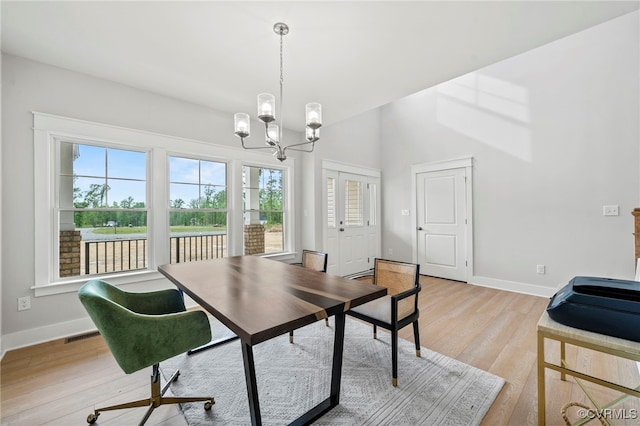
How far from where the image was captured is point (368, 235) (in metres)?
5.21

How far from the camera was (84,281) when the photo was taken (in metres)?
2.59

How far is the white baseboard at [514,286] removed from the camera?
12.0 ft

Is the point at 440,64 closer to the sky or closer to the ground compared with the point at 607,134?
closer to the sky

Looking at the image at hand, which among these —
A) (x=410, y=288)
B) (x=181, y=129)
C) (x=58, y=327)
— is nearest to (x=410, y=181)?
(x=410, y=288)

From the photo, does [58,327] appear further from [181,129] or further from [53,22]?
[53,22]

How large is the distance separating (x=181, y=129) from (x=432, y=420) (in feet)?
12.2

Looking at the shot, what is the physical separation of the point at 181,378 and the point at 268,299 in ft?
3.70

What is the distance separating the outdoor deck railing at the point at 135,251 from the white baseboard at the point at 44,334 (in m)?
0.51

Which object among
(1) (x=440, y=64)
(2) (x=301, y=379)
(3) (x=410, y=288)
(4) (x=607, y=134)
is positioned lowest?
(2) (x=301, y=379)

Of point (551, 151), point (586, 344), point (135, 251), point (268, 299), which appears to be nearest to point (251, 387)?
point (268, 299)

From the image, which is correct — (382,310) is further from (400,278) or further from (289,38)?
(289,38)

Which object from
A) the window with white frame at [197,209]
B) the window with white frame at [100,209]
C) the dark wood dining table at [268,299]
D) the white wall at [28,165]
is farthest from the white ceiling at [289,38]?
the dark wood dining table at [268,299]

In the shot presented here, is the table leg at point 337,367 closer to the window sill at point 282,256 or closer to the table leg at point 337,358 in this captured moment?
the table leg at point 337,358

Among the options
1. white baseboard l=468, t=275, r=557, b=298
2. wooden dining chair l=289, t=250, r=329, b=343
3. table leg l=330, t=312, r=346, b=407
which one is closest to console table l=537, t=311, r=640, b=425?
table leg l=330, t=312, r=346, b=407
